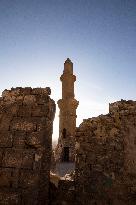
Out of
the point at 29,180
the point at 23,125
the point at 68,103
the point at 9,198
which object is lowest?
the point at 9,198

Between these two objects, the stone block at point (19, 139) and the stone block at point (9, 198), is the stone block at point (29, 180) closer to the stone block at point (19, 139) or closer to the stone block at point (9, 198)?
the stone block at point (9, 198)

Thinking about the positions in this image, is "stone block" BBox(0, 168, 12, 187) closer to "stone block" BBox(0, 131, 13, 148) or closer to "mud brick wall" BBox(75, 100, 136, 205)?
"stone block" BBox(0, 131, 13, 148)

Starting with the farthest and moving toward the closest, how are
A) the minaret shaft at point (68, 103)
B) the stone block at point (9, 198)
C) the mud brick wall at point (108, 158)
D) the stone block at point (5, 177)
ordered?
the minaret shaft at point (68, 103), the mud brick wall at point (108, 158), the stone block at point (5, 177), the stone block at point (9, 198)

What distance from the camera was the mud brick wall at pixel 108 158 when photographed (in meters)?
3.94

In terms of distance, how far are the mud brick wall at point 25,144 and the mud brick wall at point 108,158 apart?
2.22ft

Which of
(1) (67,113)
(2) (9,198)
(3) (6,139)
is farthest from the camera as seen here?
(1) (67,113)

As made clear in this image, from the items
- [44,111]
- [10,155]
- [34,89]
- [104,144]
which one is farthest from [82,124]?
[10,155]

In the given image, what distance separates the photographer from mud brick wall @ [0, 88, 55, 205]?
3717 millimetres

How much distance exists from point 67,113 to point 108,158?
28.0 metres

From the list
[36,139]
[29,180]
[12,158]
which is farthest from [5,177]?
[36,139]

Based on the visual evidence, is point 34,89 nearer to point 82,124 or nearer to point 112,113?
point 82,124

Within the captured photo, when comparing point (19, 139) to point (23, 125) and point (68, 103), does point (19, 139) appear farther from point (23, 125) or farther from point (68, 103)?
point (68, 103)

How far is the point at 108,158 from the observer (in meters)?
4.11

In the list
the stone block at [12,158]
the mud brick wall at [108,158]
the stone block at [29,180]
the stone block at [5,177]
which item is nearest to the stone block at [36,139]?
the stone block at [12,158]
